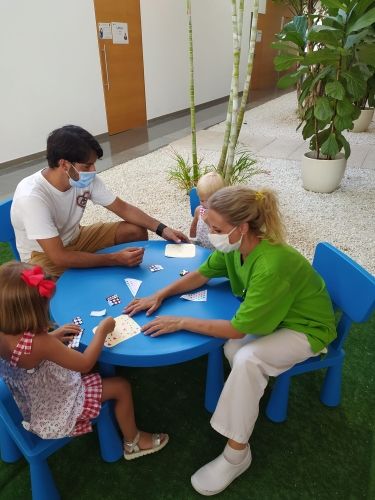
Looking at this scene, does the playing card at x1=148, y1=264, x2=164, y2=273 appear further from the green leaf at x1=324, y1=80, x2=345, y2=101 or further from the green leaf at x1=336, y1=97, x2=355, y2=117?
the green leaf at x1=336, y1=97, x2=355, y2=117

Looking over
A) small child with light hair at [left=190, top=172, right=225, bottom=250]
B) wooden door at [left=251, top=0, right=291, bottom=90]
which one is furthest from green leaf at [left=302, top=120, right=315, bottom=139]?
wooden door at [left=251, top=0, right=291, bottom=90]

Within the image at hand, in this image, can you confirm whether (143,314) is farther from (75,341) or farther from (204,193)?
(204,193)

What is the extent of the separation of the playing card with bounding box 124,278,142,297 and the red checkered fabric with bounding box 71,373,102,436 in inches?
14.3

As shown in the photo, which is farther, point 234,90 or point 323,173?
point 323,173

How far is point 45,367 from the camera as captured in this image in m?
1.19

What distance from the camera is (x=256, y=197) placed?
4.13ft

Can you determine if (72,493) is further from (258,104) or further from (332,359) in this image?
(258,104)

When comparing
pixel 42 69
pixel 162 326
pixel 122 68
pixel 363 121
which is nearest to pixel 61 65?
pixel 42 69

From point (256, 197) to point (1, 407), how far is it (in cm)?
101

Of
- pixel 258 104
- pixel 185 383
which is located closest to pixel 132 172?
pixel 185 383

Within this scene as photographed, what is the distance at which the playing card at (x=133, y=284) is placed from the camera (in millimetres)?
1553

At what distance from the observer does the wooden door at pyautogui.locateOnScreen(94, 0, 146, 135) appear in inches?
225

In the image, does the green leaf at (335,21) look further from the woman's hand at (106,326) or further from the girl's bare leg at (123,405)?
the girl's bare leg at (123,405)

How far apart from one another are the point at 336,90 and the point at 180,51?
493 centimetres
